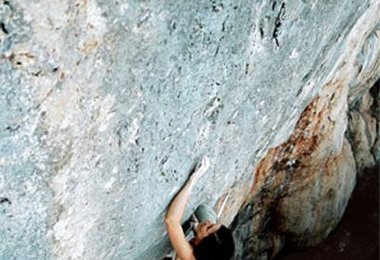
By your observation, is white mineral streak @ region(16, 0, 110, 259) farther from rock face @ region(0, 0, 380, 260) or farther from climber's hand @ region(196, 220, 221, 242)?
climber's hand @ region(196, 220, 221, 242)

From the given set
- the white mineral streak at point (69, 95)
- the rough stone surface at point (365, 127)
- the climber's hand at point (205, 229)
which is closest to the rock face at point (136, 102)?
the white mineral streak at point (69, 95)

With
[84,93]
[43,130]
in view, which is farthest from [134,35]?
[43,130]

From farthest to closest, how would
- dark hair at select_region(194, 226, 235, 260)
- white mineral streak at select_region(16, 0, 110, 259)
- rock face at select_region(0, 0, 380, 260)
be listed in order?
dark hair at select_region(194, 226, 235, 260) → rock face at select_region(0, 0, 380, 260) → white mineral streak at select_region(16, 0, 110, 259)

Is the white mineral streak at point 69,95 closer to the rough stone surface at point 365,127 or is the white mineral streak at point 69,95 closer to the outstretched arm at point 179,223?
the outstretched arm at point 179,223

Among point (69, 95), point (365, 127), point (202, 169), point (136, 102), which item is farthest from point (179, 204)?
point (365, 127)

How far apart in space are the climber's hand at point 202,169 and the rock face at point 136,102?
8cm

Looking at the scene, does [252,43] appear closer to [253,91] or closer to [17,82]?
[253,91]

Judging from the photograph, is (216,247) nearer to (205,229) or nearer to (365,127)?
(205,229)

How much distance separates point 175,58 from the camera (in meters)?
2.43

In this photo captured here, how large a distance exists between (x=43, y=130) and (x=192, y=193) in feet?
5.04

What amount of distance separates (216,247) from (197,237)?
5.3 inches

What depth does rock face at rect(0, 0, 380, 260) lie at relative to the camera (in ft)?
6.47

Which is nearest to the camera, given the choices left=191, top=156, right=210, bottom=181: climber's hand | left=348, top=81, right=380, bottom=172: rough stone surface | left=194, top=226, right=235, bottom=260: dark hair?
left=194, top=226, right=235, bottom=260: dark hair

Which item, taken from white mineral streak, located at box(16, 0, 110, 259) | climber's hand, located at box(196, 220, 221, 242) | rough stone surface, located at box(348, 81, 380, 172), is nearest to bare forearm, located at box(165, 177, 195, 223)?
climber's hand, located at box(196, 220, 221, 242)
